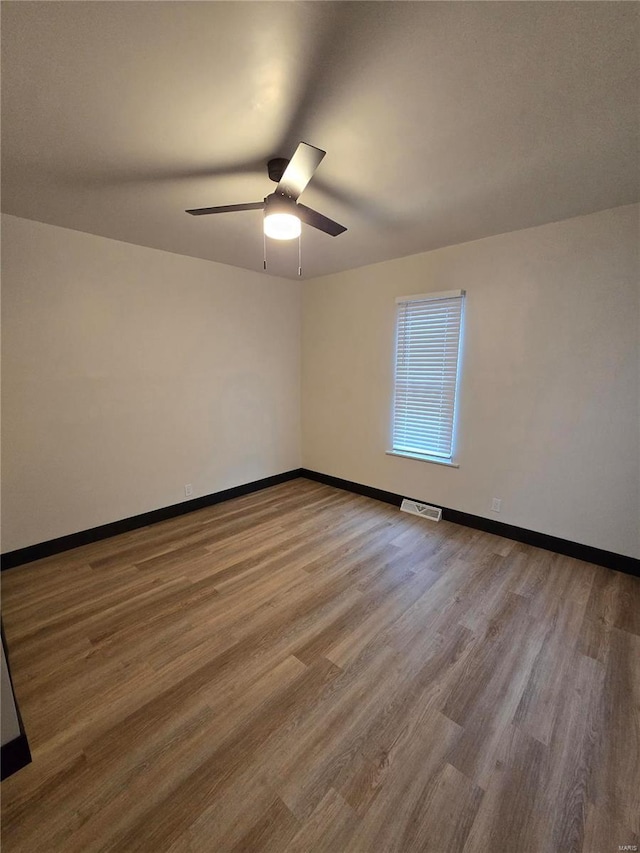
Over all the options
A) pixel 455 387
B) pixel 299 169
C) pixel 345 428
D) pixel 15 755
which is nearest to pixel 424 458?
pixel 455 387

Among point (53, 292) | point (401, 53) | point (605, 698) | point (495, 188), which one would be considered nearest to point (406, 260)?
point (495, 188)

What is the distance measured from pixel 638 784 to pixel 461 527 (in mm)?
1986

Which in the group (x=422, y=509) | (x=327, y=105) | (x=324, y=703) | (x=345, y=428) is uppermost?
(x=327, y=105)

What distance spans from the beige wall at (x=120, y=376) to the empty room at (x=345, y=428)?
0.02 metres

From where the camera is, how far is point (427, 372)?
328 cm

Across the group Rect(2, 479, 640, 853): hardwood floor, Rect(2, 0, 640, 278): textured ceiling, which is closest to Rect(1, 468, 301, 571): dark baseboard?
Rect(2, 479, 640, 853): hardwood floor

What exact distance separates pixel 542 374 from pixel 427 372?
3.19 ft

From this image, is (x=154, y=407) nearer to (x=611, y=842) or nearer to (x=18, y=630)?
(x=18, y=630)

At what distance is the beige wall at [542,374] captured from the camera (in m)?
2.34

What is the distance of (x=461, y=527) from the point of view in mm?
3152

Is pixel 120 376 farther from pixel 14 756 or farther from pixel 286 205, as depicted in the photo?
pixel 14 756

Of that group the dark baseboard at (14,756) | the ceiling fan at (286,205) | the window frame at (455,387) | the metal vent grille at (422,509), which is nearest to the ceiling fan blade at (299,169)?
the ceiling fan at (286,205)

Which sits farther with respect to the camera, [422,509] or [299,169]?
[422,509]

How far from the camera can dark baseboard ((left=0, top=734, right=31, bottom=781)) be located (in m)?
1.19
